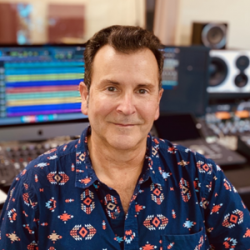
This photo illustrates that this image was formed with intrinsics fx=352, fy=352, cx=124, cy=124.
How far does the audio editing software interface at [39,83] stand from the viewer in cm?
143

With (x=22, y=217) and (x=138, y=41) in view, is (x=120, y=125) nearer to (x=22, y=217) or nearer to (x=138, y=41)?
(x=138, y=41)

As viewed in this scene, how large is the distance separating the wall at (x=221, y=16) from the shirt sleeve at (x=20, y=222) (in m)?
1.57

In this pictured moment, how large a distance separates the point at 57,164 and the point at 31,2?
5.70ft

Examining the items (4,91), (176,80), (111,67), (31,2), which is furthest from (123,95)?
(31,2)

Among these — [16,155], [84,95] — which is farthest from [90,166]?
[16,155]

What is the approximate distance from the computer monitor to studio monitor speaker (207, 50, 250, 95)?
0.81 m

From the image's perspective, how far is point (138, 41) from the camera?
0.94 meters

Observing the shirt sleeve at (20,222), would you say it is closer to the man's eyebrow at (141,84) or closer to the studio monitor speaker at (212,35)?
the man's eyebrow at (141,84)

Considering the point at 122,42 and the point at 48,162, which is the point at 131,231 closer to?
the point at 48,162

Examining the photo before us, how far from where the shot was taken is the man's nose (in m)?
0.90

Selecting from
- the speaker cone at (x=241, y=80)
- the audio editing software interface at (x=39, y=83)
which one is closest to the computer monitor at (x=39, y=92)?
the audio editing software interface at (x=39, y=83)

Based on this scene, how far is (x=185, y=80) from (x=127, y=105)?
0.94 m

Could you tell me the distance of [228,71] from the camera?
76.5 inches

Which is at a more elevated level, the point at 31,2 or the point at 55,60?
the point at 31,2
